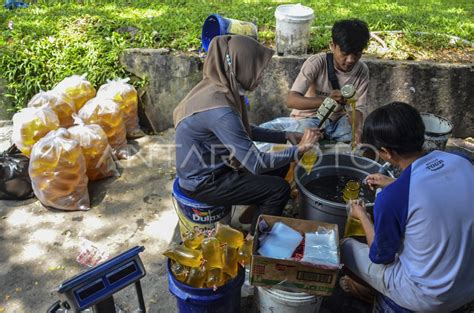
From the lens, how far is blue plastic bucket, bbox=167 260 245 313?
247cm

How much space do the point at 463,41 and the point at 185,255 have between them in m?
4.25

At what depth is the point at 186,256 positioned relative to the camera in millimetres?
2570

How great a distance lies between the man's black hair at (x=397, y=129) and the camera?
2.21 m

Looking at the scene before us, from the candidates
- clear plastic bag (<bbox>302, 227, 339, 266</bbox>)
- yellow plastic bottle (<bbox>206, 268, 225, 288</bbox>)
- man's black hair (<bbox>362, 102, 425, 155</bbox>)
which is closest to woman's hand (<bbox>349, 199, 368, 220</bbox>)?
clear plastic bag (<bbox>302, 227, 339, 266</bbox>)

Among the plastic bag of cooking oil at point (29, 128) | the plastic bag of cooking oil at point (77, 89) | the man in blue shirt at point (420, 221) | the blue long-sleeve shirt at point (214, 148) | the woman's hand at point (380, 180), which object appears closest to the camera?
the man in blue shirt at point (420, 221)

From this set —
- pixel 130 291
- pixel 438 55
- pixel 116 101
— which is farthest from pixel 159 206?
pixel 438 55

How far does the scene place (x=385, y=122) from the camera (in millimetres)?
2244

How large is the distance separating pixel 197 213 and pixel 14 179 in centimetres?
191

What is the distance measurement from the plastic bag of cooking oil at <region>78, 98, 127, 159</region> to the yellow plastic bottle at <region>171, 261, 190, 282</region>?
234 cm

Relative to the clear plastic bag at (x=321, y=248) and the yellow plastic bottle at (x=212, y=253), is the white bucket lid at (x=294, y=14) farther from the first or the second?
the yellow plastic bottle at (x=212, y=253)

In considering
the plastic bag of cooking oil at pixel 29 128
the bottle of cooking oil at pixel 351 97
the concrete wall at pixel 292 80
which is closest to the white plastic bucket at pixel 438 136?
the bottle of cooking oil at pixel 351 97

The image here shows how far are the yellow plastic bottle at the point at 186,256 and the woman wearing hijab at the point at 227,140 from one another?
0.51 m

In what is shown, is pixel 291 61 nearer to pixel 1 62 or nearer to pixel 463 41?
pixel 463 41

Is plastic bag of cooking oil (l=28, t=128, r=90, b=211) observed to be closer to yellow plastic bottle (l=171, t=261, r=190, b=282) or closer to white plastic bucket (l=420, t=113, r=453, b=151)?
yellow plastic bottle (l=171, t=261, r=190, b=282)
